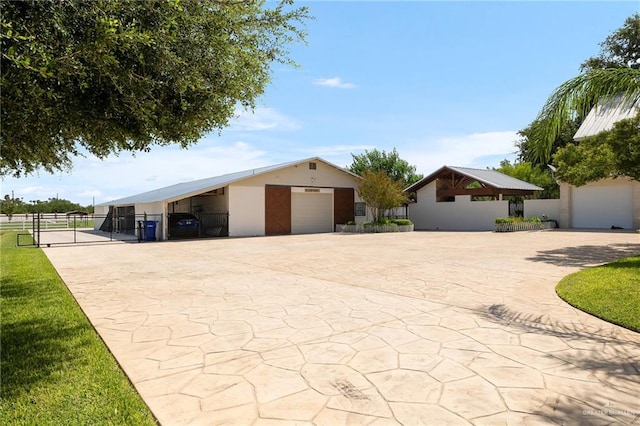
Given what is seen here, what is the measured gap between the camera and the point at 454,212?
29.2 m

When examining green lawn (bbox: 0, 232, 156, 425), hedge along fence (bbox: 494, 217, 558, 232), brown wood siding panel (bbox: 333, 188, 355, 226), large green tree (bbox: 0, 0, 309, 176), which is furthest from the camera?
brown wood siding panel (bbox: 333, 188, 355, 226)

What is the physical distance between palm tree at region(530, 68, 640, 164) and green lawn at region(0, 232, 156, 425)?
821cm

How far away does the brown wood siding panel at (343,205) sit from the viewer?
90.6ft

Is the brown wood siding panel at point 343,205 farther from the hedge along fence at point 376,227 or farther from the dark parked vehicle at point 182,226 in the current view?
the dark parked vehicle at point 182,226

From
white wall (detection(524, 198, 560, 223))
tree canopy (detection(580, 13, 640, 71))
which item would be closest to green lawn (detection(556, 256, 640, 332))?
white wall (detection(524, 198, 560, 223))

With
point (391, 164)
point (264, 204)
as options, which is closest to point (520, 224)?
point (264, 204)

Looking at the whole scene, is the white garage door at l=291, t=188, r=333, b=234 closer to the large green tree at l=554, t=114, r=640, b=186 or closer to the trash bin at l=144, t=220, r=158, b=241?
the trash bin at l=144, t=220, r=158, b=241

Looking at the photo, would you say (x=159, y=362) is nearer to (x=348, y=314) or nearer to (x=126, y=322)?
(x=126, y=322)

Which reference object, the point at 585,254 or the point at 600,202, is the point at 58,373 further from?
the point at 600,202

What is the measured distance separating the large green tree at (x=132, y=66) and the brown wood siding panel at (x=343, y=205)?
21769 millimetres

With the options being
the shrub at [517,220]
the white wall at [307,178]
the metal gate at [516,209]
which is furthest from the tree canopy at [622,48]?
the white wall at [307,178]

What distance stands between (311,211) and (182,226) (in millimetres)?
8695

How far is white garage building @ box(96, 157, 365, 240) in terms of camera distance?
22.6m

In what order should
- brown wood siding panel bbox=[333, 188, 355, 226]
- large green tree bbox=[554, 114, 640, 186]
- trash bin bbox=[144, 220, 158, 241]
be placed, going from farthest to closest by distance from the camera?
brown wood siding panel bbox=[333, 188, 355, 226]
trash bin bbox=[144, 220, 158, 241]
large green tree bbox=[554, 114, 640, 186]
